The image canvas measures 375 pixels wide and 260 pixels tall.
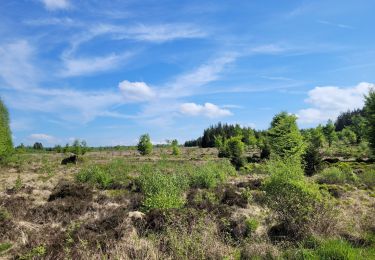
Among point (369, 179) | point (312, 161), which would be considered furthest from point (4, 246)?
point (312, 161)

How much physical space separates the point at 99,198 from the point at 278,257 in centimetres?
948

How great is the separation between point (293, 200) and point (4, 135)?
34472mm

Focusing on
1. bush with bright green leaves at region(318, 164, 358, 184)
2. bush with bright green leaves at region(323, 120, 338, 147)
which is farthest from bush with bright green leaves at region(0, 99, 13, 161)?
bush with bright green leaves at region(323, 120, 338, 147)

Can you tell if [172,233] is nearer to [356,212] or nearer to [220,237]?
[220,237]

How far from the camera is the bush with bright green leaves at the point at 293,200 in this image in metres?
8.35

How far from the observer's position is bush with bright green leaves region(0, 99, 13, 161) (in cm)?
3409

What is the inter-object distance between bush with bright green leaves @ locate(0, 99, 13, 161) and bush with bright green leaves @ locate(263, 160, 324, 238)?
1253 inches

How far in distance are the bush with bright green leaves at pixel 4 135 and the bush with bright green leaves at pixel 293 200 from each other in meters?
31.8

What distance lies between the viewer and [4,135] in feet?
115

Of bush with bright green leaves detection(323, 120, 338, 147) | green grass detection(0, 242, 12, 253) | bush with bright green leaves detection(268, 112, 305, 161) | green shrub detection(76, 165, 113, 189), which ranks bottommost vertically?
green grass detection(0, 242, 12, 253)

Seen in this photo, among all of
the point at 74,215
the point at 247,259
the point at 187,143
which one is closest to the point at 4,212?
the point at 74,215

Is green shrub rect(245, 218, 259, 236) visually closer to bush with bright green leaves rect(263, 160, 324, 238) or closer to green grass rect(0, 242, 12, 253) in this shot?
bush with bright green leaves rect(263, 160, 324, 238)

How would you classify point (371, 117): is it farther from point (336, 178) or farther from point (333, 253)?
point (333, 253)

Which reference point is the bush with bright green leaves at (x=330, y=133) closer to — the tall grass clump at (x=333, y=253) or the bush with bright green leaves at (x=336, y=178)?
the bush with bright green leaves at (x=336, y=178)
